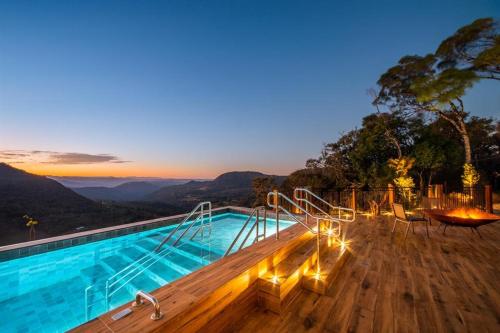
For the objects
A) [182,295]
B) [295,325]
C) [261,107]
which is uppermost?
[261,107]

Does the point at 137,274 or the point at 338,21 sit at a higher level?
the point at 338,21

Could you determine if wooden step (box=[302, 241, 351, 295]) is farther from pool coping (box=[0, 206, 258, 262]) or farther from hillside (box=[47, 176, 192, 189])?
hillside (box=[47, 176, 192, 189])

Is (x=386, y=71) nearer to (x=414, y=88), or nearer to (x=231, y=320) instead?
(x=414, y=88)

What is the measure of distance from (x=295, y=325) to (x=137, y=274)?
3104 mm

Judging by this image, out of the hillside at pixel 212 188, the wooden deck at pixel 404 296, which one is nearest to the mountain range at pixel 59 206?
the hillside at pixel 212 188

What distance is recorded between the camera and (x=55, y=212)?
1522 cm

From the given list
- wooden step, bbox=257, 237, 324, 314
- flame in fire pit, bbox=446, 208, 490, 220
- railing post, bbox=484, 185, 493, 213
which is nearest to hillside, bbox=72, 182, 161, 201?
wooden step, bbox=257, 237, 324, 314

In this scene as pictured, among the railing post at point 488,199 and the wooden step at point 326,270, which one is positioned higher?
the railing post at point 488,199

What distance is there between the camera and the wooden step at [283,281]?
2227 millimetres

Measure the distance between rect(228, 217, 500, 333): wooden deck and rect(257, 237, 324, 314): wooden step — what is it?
9 cm

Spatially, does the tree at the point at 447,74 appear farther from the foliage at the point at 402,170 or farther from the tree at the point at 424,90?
the foliage at the point at 402,170

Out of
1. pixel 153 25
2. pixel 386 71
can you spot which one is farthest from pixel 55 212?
pixel 386 71

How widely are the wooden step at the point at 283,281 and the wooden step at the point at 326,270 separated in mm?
114

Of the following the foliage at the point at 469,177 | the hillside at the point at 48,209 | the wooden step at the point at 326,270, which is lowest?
the hillside at the point at 48,209
